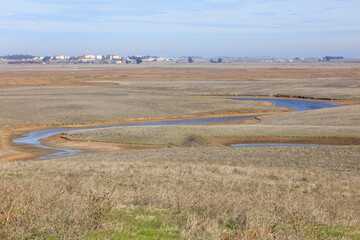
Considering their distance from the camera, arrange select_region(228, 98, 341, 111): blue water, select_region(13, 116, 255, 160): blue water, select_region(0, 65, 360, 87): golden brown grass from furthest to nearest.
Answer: select_region(0, 65, 360, 87): golden brown grass < select_region(228, 98, 341, 111): blue water < select_region(13, 116, 255, 160): blue water

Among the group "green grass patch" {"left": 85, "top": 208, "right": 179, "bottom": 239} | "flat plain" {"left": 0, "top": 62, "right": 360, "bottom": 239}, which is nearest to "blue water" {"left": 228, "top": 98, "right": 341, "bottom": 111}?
"flat plain" {"left": 0, "top": 62, "right": 360, "bottom": 239}

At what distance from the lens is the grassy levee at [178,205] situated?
7730mm

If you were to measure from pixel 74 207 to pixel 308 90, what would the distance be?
261ft

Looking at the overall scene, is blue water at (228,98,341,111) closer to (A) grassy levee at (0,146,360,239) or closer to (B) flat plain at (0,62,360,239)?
(B) flat plain at (0,62,360,239)

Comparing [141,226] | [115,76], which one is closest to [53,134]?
[141,226]

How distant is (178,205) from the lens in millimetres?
10289

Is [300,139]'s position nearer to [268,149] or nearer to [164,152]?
[268,149]

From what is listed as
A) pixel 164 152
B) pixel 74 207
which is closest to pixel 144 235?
pixel 74 207

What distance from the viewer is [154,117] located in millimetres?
52969

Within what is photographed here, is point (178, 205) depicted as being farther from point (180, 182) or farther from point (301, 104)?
point (301, 104)

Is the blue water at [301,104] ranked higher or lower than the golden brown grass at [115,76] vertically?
lower

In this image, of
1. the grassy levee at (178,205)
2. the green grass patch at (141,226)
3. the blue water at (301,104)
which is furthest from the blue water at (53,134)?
the green grass patch at (141,226)

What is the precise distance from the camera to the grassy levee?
773 cm

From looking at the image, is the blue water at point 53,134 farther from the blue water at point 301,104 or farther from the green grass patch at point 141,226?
the green grass patch at point 141,226
